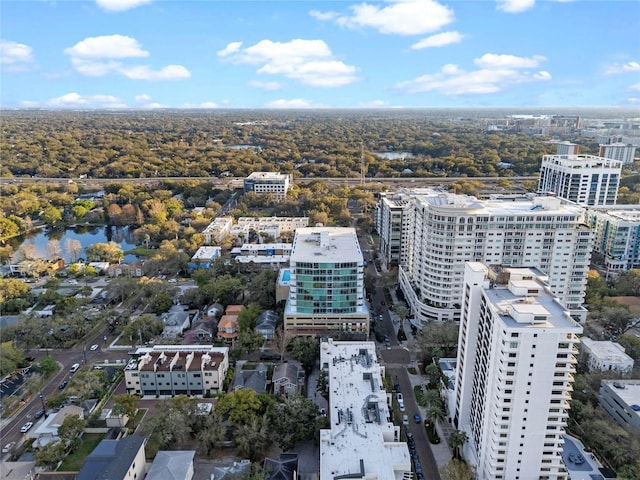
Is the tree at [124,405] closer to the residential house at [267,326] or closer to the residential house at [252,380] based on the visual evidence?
the residential house at [252,380]

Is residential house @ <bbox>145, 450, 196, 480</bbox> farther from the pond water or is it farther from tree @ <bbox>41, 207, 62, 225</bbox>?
tree @ <bbox>41, 207, 62, 225</bbox>

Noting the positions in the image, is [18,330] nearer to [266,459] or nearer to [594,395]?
[266,459]

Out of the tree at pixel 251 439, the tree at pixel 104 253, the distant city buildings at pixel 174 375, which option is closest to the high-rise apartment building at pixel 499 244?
the distant city buildings at pixel 174 375

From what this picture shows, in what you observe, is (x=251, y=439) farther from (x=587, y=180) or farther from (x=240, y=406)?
(x=587, y=180)

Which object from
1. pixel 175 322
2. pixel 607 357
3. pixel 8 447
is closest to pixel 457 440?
pixel 607 357

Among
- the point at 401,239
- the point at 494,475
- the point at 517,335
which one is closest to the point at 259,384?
the point at 494,475

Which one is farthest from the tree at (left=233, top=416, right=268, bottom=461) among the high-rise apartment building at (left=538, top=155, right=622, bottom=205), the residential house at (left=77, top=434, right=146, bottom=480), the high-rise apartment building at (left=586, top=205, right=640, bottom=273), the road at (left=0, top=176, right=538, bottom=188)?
the road at (left=0, top=176, right=538, bottom=188)
